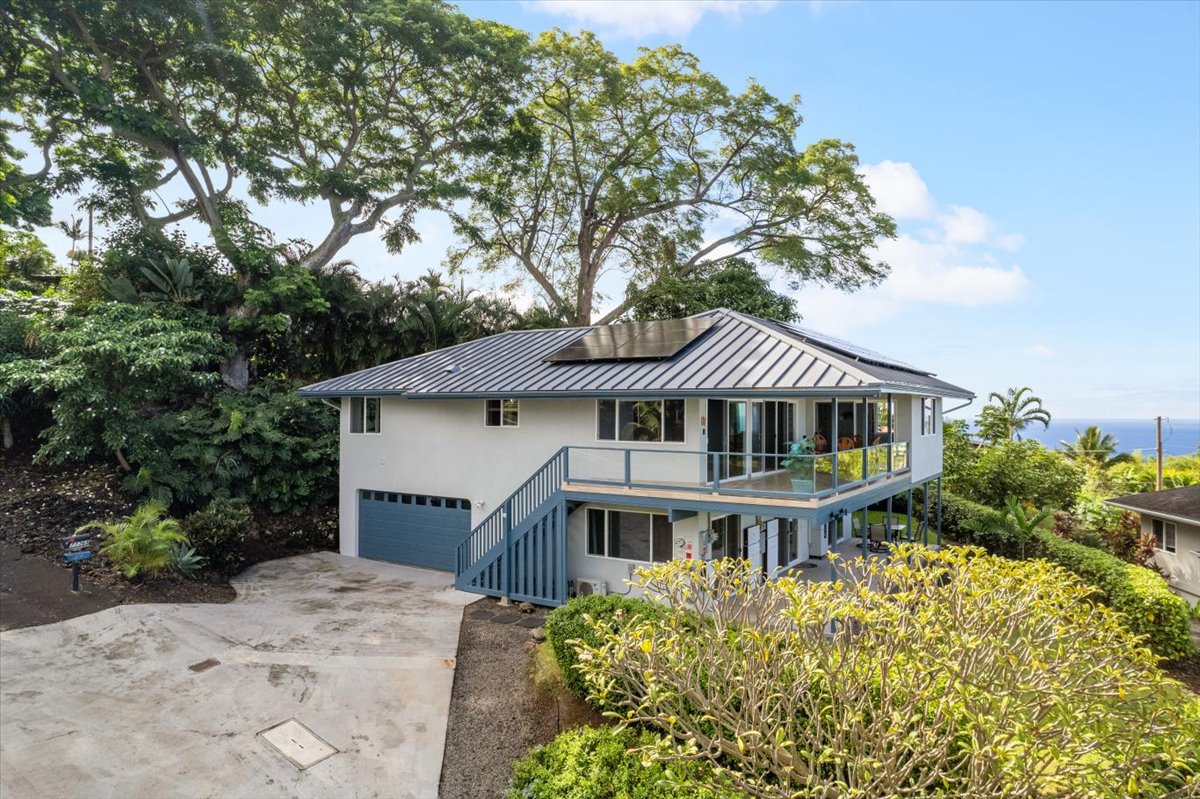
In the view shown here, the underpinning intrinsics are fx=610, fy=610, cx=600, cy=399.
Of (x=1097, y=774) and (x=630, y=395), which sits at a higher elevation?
(x=630, y=395)

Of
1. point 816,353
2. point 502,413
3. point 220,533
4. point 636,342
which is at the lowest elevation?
point 220,533

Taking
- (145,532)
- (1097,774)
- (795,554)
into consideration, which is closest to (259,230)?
A: (145,532)

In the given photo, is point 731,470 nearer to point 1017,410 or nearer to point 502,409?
point 502,409

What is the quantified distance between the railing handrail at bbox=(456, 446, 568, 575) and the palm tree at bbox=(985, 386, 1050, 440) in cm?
3081

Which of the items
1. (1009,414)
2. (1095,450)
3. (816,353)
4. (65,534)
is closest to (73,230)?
(65,534)

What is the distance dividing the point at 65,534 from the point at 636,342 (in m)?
14.1

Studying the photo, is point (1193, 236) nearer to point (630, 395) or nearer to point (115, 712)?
point (630, 395)

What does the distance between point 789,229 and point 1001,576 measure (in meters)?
30.3

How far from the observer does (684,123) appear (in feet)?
105

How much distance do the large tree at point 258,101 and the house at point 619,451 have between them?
10.6 meters

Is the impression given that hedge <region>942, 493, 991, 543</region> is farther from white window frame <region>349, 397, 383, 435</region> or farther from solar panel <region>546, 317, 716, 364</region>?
white window frame <region>349, 397, 383, 435</region>

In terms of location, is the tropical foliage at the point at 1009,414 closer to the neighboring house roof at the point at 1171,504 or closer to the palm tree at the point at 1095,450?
the palm tree at the point at 1095,450

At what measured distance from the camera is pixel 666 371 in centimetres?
1321

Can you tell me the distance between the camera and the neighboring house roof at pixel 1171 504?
55.8 feet
